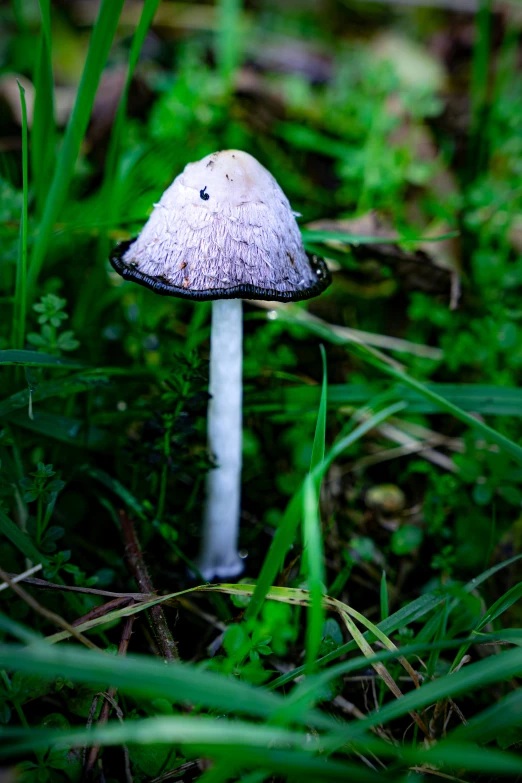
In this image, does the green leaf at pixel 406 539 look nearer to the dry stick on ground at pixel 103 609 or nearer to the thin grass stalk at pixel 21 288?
the dry stick on ground at pixel 103 609

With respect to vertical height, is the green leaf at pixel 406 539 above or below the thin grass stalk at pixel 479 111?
below

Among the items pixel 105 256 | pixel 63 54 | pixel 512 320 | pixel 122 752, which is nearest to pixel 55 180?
pixel 105 256

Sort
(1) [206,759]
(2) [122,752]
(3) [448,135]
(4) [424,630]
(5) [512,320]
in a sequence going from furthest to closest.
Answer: (3) [448,135] → (5) [512,320] → (4) [424,630] → (2) [122,752] → (1) [206,759]

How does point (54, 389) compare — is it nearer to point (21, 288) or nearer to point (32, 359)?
point (32, 359)

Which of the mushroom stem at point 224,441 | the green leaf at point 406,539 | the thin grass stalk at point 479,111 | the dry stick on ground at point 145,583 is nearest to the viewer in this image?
the dry stick on ground at point 145,583

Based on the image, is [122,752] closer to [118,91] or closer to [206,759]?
[206,759]

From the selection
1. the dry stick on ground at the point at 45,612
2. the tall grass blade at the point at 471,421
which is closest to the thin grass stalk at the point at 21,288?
the dry stick on ground at the point at 45,612
